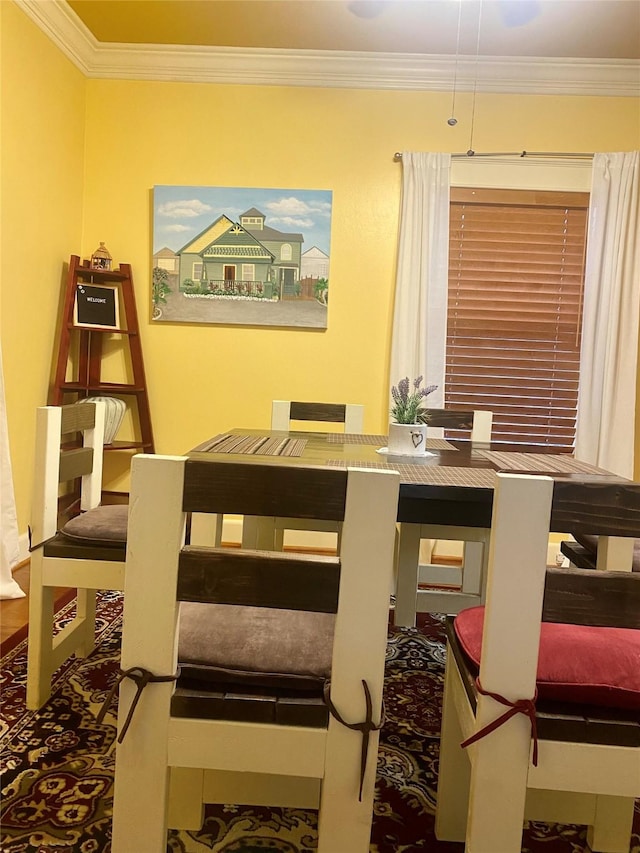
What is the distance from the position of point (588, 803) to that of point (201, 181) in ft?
10.6

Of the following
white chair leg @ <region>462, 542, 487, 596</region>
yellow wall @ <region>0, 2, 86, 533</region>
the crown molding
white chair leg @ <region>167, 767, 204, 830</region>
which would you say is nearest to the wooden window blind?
the crown molding

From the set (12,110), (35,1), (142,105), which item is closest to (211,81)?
(142,105)

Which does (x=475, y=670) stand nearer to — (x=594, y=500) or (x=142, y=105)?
(x=594, y=500)

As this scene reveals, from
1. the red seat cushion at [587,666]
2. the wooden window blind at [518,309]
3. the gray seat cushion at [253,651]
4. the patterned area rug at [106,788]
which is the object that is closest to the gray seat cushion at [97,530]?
the patterned area rug at [106,788]

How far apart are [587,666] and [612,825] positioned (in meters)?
0.48

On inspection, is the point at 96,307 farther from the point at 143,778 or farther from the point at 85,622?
the point at 143,778

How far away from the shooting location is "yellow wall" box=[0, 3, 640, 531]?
3.23 metres

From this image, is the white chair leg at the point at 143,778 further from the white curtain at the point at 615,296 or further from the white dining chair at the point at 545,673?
the white curtain at the point at 615,296

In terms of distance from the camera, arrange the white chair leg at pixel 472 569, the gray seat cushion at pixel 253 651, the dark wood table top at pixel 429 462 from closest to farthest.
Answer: the gray seat cushion at pixel 253 651, the dark wood table top at pixel 429 462, the white chair leg at pixel 472 569

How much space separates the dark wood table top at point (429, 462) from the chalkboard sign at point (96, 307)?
1.47 m

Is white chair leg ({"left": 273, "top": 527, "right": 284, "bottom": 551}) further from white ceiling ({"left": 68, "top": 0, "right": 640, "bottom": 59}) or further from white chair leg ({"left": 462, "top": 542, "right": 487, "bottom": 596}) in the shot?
white ceiling ({"left": 68, "top": 0, "right": 640, "bottom": 59})

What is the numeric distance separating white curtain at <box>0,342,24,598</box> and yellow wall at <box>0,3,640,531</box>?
0.64 metres

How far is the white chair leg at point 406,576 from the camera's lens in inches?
80.1

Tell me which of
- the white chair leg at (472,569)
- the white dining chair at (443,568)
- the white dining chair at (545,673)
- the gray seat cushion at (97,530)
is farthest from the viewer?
the white chair leg at (472,569)
